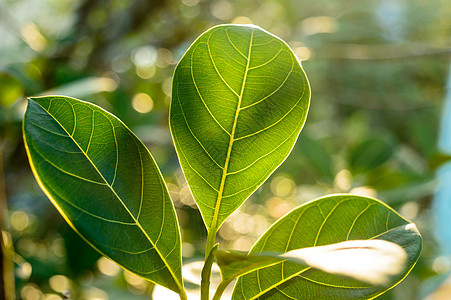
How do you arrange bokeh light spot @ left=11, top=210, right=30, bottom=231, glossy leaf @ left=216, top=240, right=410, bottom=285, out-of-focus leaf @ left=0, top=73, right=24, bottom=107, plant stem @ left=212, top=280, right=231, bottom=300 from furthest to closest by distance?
bokeh light spot @ left=11, top=210, right=30, bottom=231 < out-of-focus leaf @ left=0, top=73, right=24, bottom=107 < plant stem @ left=212, top=280, right=231, bottom=300 < glossy leaf @ left=216, top=240, right=410, bottom=285

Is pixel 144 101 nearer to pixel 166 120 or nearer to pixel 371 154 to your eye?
pixel 166 120

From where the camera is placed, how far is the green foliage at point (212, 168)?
29cm

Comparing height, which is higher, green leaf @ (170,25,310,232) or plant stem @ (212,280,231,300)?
green leaf @ (170,25,310,232)

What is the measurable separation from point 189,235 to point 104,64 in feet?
2.28

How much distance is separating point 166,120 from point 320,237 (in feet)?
4.46

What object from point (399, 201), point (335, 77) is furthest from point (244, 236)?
point (335, 77)

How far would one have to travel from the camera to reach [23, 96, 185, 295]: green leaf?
28 centimetres

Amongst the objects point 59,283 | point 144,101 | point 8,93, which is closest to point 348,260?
point 59,283

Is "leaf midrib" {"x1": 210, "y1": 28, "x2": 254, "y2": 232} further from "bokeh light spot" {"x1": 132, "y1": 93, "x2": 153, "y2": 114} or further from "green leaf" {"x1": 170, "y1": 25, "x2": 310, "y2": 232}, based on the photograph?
"bokeh light spot" {"x1": 132, "y1": 93, "x2": 153, "y2": 114}

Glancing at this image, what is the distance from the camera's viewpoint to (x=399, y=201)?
1111mm

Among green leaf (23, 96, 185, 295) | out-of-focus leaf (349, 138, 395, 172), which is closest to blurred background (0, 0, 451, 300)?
out-of-focus leaf (349, 138, 395, 172)

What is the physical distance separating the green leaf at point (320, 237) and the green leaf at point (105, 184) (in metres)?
0.07

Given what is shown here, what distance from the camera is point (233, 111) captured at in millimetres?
314

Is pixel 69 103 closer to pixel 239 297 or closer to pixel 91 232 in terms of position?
pixel 91 232
